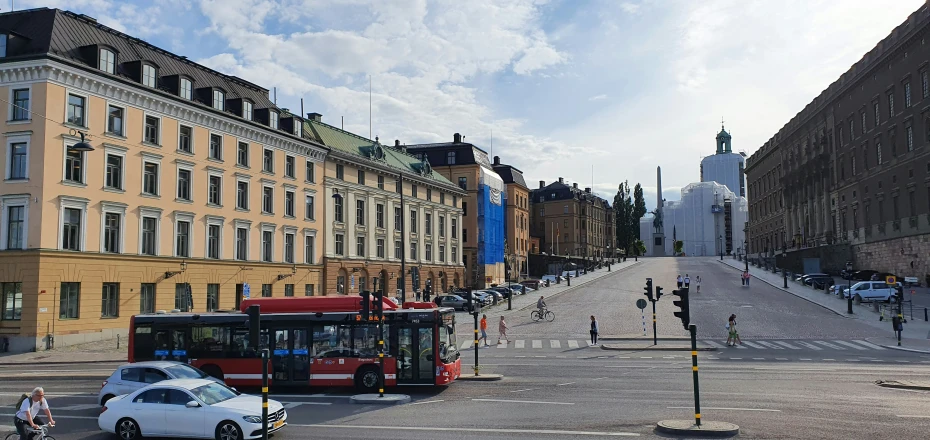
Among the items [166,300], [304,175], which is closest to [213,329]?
[166,300]

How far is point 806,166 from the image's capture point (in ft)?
326

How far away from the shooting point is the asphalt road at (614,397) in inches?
642

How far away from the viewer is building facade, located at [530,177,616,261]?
5704 inches

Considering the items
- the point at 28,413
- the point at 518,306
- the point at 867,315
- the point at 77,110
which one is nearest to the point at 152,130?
the point at 77,110

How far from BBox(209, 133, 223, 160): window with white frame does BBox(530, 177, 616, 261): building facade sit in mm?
95127

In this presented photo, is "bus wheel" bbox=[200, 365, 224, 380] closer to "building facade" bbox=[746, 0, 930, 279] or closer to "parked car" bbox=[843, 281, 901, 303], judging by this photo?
"parked car" bbox=[843, 281, 901, 303]

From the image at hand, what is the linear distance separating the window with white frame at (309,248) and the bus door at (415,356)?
Answer: 128 ft

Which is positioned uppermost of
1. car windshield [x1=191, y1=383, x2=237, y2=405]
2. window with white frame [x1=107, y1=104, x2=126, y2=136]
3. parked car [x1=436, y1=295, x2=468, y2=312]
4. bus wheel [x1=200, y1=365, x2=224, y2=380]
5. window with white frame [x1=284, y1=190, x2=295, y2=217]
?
window with white frame [x1=107, y1=104, x2=126, y2=136]

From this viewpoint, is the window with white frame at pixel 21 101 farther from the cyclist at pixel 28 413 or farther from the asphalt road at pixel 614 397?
the cyclist at pixel 28 413

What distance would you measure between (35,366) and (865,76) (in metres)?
81.7

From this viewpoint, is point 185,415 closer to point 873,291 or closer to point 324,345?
point 324,345

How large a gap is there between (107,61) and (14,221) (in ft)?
35.4

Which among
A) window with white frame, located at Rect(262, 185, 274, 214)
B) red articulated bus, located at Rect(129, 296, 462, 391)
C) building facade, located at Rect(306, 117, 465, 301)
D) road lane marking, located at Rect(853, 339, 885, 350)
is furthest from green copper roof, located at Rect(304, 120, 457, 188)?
road lane marking, located at Rect(853, 339, 885, 350)

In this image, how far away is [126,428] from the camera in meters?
15.5
